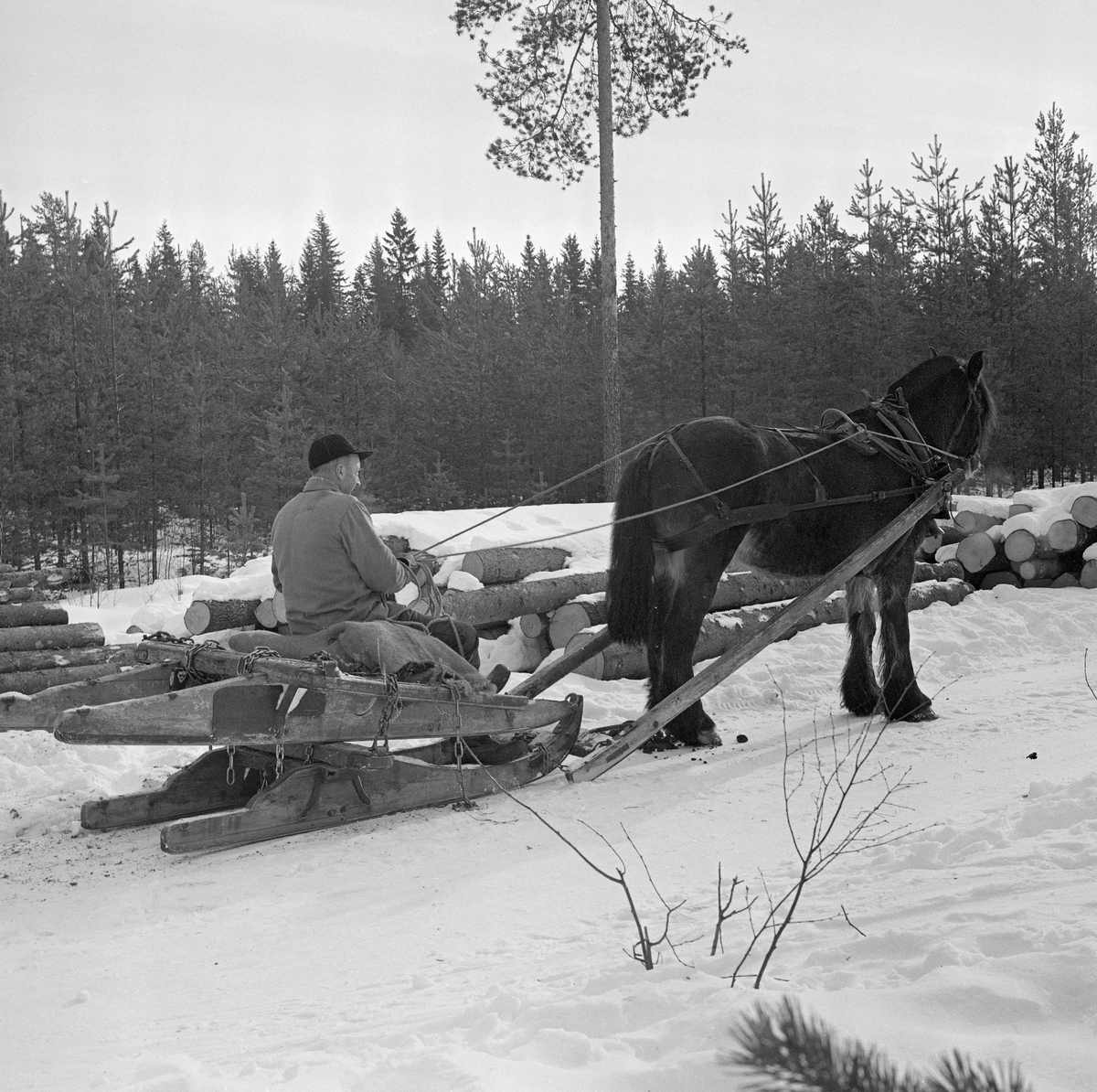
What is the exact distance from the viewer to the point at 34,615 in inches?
307

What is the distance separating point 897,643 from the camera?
21.3 ft

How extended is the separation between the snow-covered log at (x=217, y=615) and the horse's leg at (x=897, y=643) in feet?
16.9

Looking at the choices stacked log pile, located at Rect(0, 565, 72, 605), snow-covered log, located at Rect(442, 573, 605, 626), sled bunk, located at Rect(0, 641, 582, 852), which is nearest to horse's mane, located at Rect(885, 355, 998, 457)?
snow-covered log, located at Rect(442, 573, 605, 626)

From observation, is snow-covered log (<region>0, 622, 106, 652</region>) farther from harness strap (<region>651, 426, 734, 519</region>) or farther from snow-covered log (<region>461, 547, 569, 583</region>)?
harness strap (<region>651, 426, 734, 519</region>)

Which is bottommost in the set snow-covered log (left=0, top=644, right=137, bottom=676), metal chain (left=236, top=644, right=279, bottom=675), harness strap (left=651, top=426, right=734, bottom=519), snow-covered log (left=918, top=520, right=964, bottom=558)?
snow-covered log (left=0, top=644, right=137, bottom=676)

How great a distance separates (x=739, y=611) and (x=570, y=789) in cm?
358

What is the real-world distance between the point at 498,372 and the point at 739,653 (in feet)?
67.6

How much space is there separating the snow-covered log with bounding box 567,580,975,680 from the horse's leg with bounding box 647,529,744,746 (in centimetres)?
88

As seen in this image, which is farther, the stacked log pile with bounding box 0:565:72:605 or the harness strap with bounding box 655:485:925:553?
the stacked log pile with bounding box 0:565:72:605

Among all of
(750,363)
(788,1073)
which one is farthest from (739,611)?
(750,363)

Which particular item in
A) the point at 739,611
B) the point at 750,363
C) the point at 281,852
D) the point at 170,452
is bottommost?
the point at 281,852

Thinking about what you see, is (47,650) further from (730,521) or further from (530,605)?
(730,521)

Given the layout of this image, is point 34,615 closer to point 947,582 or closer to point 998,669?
point 998,669

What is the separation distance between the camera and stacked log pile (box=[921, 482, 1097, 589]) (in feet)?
34.2
